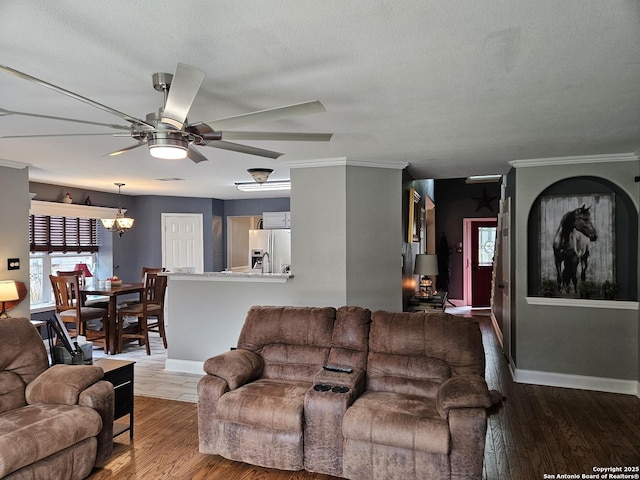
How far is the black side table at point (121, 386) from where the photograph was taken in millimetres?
3168

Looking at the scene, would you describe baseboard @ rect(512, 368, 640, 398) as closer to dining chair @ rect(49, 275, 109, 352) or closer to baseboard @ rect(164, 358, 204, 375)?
baseboard @ rect(164, 358, 204, 375)

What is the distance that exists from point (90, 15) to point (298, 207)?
10.6 feet

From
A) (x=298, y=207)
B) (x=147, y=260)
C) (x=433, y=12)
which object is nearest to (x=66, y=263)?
(x=147, y=260)

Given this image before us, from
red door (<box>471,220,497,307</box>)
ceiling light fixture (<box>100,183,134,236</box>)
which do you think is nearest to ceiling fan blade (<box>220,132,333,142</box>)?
ceiling light fixture (<box>100,183,134,236</box>)

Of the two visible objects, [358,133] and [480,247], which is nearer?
[358,133]

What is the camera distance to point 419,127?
3277mm

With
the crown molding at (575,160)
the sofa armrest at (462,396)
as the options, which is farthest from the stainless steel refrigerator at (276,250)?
the sofa armrest at (462,396)

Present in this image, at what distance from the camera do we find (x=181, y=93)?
1795mm

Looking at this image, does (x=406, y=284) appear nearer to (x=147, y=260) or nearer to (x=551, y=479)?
(x=551, y=479)

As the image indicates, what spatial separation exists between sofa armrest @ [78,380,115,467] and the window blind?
4283mm

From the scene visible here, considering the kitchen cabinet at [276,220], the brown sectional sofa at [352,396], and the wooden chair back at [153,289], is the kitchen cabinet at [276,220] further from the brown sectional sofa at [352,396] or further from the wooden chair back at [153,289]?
the brown sectional sofa at [352,396]

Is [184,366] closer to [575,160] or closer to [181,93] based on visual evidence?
[181,93]

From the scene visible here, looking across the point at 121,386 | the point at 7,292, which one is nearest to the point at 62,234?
the point at 7,292

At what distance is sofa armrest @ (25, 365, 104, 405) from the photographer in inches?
110
